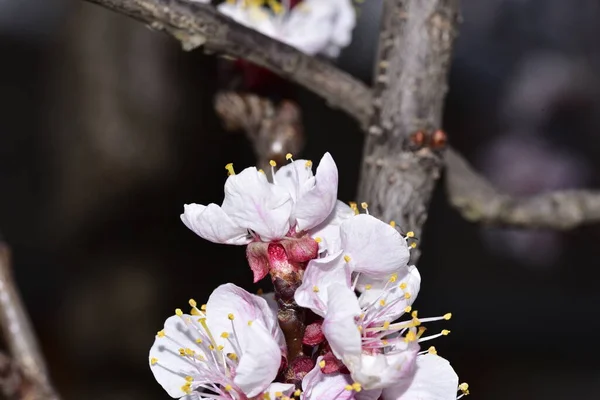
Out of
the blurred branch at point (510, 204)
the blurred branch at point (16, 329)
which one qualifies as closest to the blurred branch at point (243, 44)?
the blurred branch at point (510, 204)

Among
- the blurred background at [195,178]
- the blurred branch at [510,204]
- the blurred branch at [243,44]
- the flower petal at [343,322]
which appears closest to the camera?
the flower petal at [343,322]

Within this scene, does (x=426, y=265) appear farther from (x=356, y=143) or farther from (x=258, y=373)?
(x=258, y=373)

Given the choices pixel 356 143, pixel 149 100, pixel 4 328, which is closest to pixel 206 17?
pixel 4 328

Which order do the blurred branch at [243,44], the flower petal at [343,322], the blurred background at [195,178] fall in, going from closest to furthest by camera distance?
the flower petal at [343,322], the blurred branch at [243,44], the blurred background at [195,178]

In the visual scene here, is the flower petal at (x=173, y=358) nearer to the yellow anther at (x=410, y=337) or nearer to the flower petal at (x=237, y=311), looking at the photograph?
the flower petal at (x=237, y=311)

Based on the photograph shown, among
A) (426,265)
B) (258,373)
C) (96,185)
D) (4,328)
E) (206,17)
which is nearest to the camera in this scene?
(258,373)

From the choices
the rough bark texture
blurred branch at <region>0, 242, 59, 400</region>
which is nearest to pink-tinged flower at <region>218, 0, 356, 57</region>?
the rough bark texture
